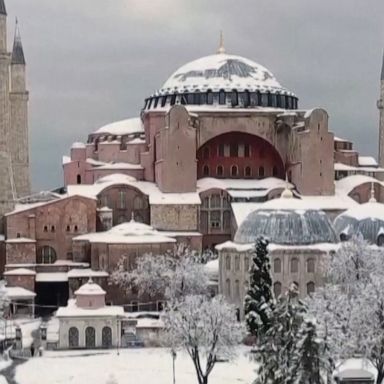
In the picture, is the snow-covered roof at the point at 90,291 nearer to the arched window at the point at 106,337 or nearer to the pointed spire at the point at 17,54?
the arched window at the point at 106,337

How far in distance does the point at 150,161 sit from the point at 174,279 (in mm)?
11557

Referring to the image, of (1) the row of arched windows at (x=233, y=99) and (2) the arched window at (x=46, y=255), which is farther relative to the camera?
(1) the row of arched windows at (x=233, y=99)

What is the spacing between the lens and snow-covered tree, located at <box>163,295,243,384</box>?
25.3 meters

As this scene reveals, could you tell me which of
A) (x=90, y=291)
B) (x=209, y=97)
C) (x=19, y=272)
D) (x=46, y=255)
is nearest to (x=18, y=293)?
(x=19, y=272)

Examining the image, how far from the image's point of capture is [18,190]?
5350 cm

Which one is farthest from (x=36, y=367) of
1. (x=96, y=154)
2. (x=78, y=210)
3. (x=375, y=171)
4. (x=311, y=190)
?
(x=375, y=171)

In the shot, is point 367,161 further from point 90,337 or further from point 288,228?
point 90,337

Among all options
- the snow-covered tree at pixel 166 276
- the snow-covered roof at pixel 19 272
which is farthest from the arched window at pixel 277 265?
the snow-covered roof at pixel 19 272

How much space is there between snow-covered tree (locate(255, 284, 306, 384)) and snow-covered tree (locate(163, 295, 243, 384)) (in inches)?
211

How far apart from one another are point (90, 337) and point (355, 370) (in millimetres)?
10952

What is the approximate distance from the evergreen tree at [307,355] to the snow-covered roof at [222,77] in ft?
97.2

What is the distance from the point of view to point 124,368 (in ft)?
90.2

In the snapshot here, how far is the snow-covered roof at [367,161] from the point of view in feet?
166

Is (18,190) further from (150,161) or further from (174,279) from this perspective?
(174,279)
